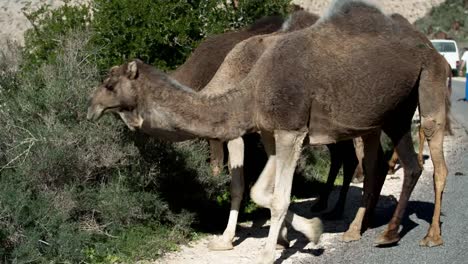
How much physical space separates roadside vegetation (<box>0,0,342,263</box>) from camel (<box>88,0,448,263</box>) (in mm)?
1037

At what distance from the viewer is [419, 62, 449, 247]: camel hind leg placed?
9328 mm

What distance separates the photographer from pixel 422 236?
976 cm

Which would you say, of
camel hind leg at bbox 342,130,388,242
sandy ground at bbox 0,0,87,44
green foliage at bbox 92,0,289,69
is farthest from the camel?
sandy ground at bbox 0,0,87,44

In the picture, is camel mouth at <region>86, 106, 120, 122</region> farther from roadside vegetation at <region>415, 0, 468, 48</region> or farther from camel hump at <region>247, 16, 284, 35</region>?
roadside vegetation at <region>415, 0, 468, 48</region>

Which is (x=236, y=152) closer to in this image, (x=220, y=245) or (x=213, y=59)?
(x=220, y=245)

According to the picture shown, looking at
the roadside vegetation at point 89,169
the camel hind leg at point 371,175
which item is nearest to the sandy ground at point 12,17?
the roadside vegetation at point 89,169

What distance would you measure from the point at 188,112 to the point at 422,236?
139 inches

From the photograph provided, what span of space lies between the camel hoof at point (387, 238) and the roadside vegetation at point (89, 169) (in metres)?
2.16

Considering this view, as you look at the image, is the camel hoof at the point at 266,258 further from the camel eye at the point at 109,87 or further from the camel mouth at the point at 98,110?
the camel eye at the point at 109,87

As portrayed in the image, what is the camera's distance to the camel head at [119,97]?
819 centimetres

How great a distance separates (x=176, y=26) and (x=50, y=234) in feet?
15.9

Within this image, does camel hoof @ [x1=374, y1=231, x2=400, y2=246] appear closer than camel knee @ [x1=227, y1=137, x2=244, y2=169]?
Yes

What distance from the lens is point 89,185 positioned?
929 centimetres

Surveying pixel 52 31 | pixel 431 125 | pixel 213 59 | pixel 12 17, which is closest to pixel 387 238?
pixel 431 125
